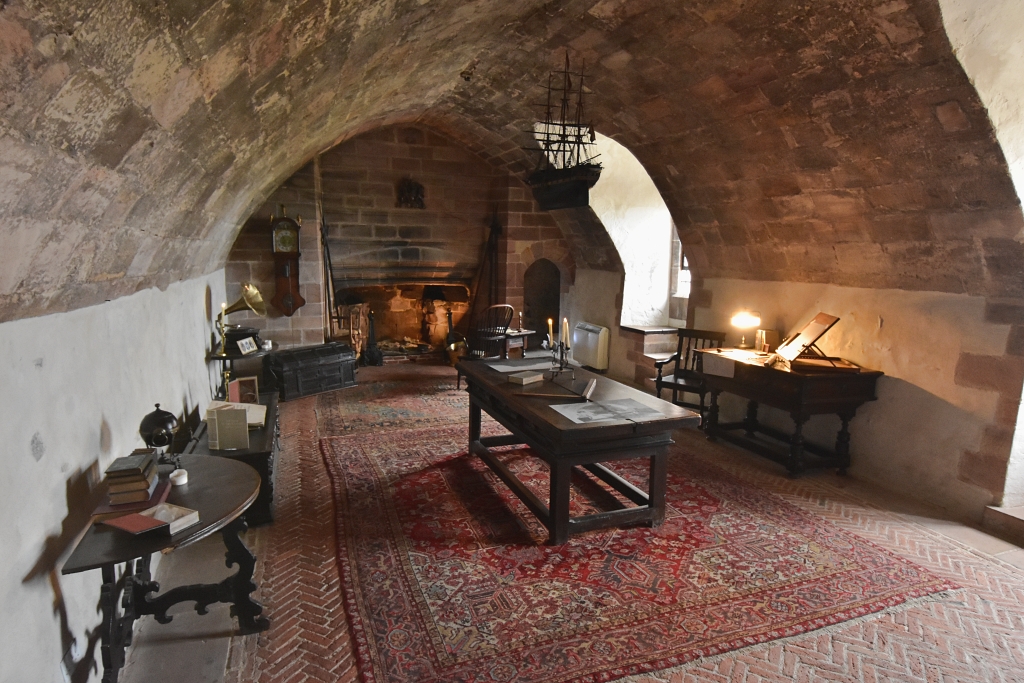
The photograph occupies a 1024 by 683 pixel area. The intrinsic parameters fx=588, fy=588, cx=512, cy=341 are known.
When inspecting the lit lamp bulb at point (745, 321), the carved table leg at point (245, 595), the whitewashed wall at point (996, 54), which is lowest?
the carved table leg at point (245, 595)

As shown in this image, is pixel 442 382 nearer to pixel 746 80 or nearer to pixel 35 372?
pixel 746 80

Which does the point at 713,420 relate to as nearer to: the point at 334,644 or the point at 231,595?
Result: the point at 334,644

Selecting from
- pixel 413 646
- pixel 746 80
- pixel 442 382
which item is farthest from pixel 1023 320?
pixel 442 382

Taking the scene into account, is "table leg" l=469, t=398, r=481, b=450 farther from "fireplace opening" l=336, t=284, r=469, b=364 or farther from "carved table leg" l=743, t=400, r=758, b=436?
"fireplace opening" l=336, t=284, r=469, b=364

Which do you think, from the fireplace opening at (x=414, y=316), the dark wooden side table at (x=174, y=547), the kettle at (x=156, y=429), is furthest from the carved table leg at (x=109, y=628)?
the fireplace opening at (x=414, y=316)

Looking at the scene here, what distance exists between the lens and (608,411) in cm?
354

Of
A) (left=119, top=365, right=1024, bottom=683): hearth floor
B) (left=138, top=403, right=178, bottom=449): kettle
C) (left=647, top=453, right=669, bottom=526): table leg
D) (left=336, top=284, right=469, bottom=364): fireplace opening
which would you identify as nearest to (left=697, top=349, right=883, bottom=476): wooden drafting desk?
(left=119, top=365, right=1024, bottom=683): hearth floor

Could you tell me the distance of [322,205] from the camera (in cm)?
793

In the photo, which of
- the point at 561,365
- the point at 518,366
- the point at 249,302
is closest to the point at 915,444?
the point at 561,365

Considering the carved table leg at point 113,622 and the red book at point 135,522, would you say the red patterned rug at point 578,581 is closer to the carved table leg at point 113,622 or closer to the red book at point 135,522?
the carved table leg at point 113,622

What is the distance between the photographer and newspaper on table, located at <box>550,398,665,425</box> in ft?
11.1

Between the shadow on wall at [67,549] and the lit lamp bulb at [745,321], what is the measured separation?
5.14 m

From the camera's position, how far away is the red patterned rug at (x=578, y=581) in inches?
99.7

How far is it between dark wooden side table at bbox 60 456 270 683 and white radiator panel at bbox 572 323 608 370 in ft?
18.3
